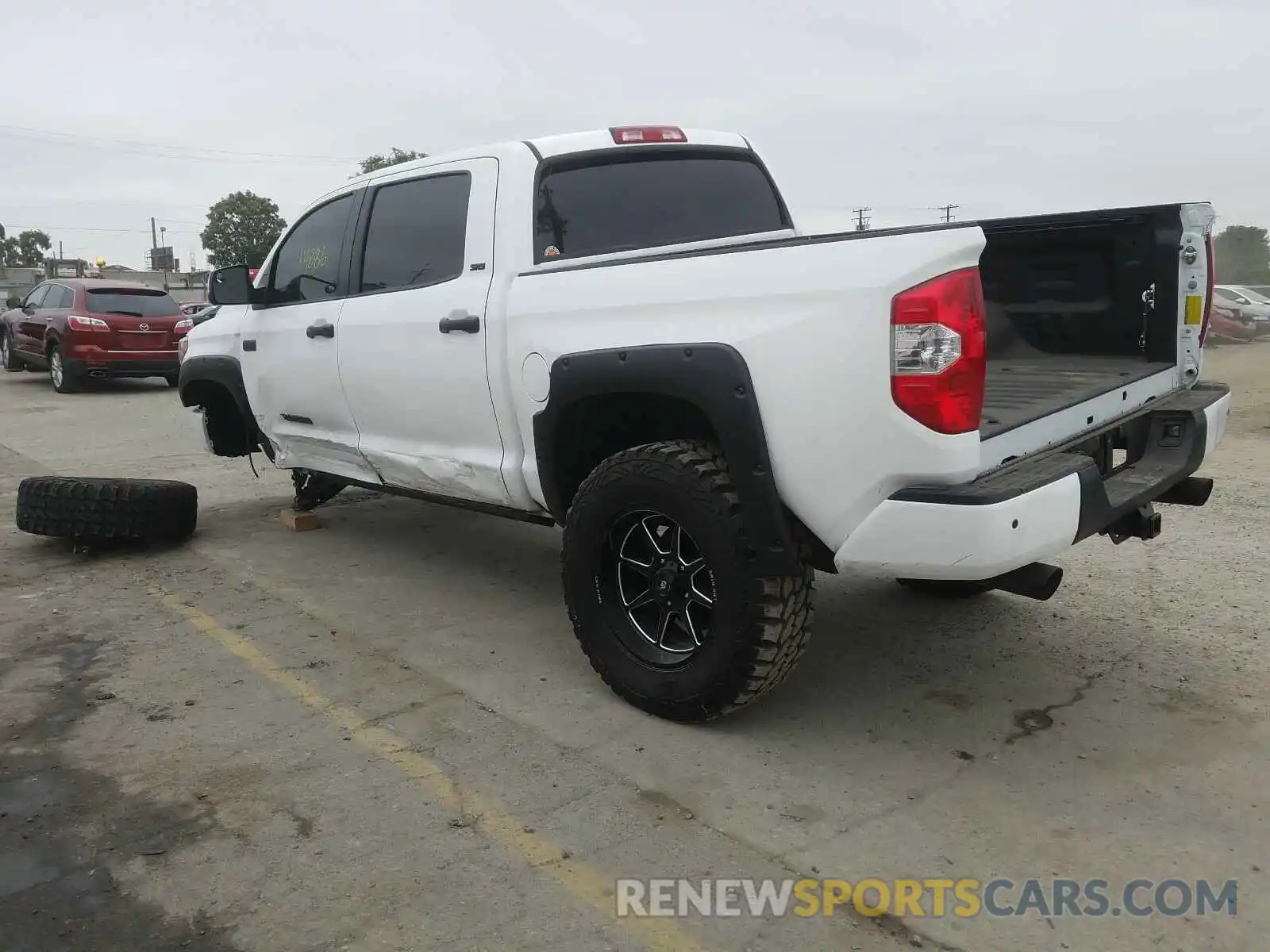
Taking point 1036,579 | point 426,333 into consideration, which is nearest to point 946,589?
point 1036,579

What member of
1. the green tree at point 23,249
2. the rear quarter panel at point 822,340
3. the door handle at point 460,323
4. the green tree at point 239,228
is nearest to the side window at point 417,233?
the door handle at point 460,323

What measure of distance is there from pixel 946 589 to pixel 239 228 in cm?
6548

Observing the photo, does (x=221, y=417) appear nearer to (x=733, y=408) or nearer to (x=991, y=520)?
(x=733, y=408)

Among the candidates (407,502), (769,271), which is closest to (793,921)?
(769,271)

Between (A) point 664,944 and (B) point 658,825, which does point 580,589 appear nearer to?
(B) point 658,825

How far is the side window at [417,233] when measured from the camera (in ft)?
14.1

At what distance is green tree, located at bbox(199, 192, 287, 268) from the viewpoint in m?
62.3

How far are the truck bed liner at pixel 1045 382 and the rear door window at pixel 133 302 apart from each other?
13.4 m

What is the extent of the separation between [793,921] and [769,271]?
171 cm

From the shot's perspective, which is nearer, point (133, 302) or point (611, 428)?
point (611, 428)

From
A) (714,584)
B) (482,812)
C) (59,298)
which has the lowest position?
(482,812)

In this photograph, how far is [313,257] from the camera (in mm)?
5301

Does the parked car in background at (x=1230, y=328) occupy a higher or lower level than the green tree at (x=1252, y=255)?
lower

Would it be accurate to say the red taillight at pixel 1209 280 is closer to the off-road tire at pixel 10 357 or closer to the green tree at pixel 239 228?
the off-road tire at pixel 10 357
